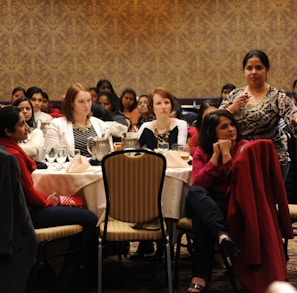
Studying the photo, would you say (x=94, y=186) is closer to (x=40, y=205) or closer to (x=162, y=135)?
(x=40, y=205)

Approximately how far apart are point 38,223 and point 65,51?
20.1 ft

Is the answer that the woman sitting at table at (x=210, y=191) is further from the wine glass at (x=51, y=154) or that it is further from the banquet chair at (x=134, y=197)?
the wine glass at (x=51, y=154)

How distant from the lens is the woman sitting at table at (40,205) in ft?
10.5

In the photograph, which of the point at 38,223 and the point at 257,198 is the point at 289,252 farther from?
the point at 38,223

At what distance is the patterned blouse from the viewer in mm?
3752

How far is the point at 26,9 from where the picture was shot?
29.5 ft

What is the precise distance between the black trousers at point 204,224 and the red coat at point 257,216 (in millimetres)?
85

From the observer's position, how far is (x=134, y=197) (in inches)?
128

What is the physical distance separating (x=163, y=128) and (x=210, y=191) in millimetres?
1237

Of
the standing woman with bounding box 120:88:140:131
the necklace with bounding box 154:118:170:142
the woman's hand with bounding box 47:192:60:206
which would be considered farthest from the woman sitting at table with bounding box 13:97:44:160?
the standing woman with bounding box 120:88:140:131

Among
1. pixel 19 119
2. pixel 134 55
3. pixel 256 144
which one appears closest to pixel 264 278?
pixel 256 144

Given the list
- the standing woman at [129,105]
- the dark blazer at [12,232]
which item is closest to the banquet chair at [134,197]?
the dark blazer at [12,232]

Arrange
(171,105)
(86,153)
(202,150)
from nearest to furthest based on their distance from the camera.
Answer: (202,150), (86,153), (171,105)

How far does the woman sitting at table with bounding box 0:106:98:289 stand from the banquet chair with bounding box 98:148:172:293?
166mm
